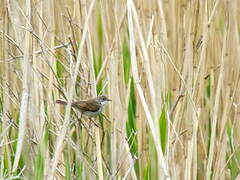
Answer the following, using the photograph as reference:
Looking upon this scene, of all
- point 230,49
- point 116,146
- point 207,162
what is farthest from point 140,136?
point 230,49

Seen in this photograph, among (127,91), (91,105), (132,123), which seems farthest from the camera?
(132,123)

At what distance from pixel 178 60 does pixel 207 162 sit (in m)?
0.47

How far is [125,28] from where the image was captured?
299 centimetres

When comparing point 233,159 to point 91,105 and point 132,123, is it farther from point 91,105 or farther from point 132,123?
point 91,105

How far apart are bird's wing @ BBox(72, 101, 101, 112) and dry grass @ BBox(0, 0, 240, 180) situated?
0.15 ft

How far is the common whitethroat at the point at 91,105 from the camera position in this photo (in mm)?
2307

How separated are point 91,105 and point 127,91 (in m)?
0.26

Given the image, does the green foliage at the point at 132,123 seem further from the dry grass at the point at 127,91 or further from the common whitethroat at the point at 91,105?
the common whitethroat at the point at 91,105

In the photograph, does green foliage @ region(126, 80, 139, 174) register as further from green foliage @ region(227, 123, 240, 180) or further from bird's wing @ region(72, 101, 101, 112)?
green foliage @ region(227, 123, 240, 180)

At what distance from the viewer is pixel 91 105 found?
2.29 meters

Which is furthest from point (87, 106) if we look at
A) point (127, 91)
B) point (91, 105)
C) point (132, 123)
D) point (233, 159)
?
point (233, 159)

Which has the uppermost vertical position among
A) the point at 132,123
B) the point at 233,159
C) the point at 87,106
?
the point at 87,106

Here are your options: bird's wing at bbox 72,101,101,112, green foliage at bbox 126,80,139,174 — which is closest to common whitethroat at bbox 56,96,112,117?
bird's wing at bbox 72,101,101,112

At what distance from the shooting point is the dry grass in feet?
7.46
